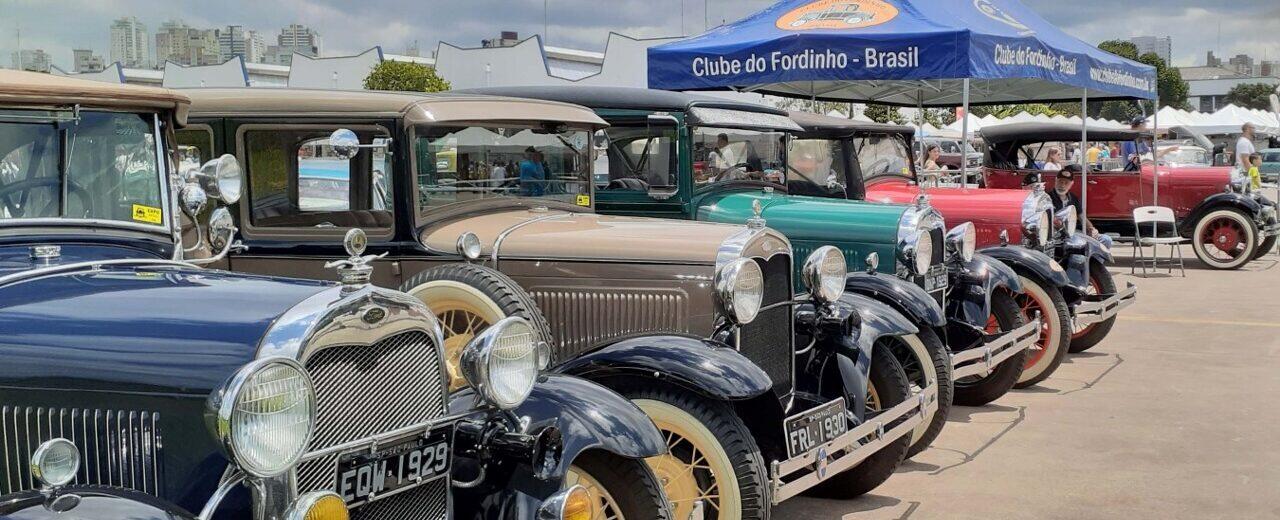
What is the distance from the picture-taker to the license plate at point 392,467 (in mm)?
2684

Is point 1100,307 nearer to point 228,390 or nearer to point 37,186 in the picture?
point 37,186

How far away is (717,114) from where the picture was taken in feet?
23.2

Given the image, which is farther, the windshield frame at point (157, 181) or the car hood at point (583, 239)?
the car hood at point (583, 239)

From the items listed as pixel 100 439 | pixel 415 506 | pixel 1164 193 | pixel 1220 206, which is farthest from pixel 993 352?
pixel 1220 206

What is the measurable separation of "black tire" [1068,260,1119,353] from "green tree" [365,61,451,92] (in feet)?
88.9

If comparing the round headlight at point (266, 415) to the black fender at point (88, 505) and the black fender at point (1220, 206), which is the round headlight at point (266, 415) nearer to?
the black fender at point (88, 505)

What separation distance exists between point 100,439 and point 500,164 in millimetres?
3029

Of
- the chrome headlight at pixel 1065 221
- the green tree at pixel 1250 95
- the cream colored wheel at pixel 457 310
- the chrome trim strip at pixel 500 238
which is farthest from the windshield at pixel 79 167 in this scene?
the green tree at pixel 1250 95

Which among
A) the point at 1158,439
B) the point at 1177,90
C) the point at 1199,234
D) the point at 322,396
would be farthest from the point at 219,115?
the point at 1177,90

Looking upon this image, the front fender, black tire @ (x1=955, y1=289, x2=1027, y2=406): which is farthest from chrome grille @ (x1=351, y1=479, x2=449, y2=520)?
black tire @ (x1=955, y1=289, x2=1027, y2=406)

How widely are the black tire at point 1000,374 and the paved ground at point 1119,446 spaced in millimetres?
82

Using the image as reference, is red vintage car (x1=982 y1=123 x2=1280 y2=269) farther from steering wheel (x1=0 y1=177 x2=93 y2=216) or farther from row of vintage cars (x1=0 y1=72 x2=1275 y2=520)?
steering wheel (x1=0 y1=177 x2=93 y2=216)

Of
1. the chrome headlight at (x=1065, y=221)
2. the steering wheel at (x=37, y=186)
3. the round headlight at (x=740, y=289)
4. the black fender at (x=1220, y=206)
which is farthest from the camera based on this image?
the black fender at (x=1220, y=206)

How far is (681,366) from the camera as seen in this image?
393cm
